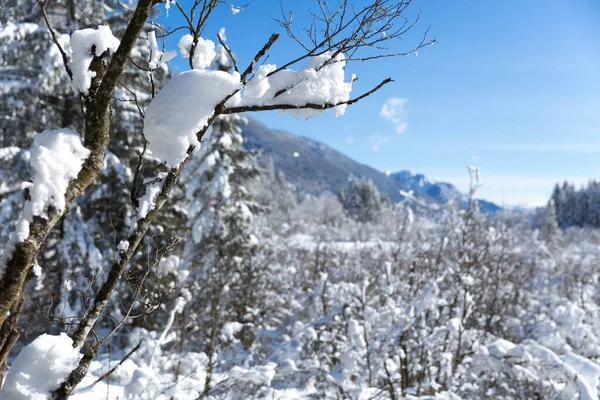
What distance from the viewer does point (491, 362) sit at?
568 cm

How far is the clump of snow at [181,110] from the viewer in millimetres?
1661

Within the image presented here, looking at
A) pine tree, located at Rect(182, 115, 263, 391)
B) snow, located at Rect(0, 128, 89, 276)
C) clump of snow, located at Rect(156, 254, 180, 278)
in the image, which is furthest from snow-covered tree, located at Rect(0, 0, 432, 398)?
pine tree, located at Rect(182, 115, 263, 391)

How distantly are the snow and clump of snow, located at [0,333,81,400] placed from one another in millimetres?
699

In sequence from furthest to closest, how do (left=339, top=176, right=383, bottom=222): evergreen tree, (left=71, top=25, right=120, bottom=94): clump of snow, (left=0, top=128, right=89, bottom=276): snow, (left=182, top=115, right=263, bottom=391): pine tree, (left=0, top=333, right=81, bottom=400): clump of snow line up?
(left=339, top=176, right=383, bottom=222): evergreen tree, (left=182, top=115, right=263, bottom=391): pine tree, (left=0, top=333, right=81, bottom=400): clump of snow, (left=71, top=25, right=120, bottom=94): clump of snow, (left=0, top=128, right=89, bottom=276): snow

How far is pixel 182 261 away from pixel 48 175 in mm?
9615

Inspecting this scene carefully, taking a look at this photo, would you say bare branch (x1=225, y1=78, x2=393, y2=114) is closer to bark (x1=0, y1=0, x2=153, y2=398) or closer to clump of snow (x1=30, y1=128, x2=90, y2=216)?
bark (x1=0, y1=0, x2=153, y2=398)

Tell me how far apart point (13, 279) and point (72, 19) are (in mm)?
7743

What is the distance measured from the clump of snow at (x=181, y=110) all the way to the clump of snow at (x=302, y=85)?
0.17 metres

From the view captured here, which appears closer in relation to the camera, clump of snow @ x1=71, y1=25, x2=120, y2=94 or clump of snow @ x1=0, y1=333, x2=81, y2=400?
clump of snow @ x1=71, y1=25, x2=120, y2=94

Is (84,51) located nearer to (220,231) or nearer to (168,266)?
(168,266)

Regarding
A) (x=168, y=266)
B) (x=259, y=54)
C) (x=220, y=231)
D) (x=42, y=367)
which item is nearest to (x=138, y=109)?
(x=259, y=54)

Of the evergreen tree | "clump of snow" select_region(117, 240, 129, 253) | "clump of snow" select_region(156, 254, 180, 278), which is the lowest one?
"clump of snow" select_region(156, 254, 180, 278)

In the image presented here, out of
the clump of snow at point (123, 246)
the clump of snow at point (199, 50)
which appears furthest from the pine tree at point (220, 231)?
the clump of snow at point (199, 50)

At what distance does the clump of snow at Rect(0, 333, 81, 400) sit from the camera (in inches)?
74.7
